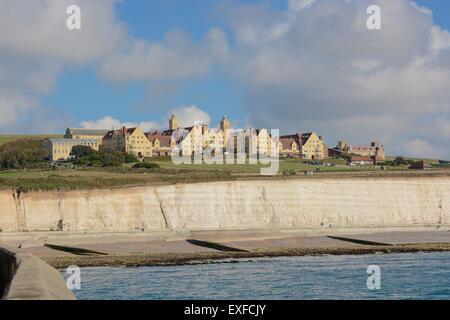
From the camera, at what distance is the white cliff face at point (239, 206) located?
63781 millimetres

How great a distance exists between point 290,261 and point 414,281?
1061cm

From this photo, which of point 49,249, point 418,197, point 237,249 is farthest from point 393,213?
point 49,249

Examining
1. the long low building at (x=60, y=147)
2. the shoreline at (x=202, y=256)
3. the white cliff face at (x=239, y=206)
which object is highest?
the long low building at (x=60, y=147)

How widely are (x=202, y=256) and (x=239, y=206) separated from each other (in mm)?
27037

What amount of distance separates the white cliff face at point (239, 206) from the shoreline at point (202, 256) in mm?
18873

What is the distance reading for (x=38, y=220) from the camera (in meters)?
62.9

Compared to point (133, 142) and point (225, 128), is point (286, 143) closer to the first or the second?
point (225, 128)

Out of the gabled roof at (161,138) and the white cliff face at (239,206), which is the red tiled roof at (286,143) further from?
the white cliff face at (239,206)

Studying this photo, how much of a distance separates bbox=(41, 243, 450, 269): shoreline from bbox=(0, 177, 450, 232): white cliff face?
1887 cm

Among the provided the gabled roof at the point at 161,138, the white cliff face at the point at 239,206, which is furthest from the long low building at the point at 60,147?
the white cliff face at the point at 239,206

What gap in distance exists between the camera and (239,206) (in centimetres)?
7306

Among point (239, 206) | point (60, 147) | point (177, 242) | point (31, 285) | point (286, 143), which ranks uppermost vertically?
point (286, 143)

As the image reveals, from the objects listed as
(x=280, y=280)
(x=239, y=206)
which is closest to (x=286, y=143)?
(x=239, y=206)

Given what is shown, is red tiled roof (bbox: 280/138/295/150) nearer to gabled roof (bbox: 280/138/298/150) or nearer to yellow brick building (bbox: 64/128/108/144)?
gabled roof (bbox: 280/138/298/150)
